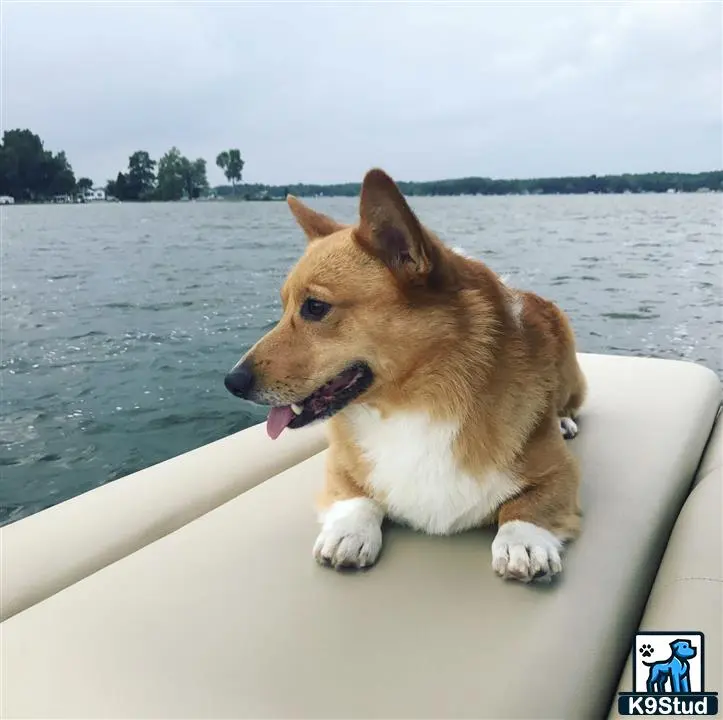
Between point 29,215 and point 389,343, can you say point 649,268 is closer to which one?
point 389,343

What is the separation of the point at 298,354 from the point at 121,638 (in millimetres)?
679

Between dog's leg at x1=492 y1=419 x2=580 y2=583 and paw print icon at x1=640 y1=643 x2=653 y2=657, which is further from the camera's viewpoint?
dog's leg at x1=492 y1=419 x2=580 y2=583

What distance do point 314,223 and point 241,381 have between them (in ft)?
1.99

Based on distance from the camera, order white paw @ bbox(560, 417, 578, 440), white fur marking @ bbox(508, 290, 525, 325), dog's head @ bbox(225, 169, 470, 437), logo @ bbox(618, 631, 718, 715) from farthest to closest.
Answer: white paw @ bbox(560, 417, 578, 440) → white fur marking @ bbox(508, 290, 525, 325) → dog's head @ bbox(225, 169, 470, 437) → logo @ bbox(618, 631, 718, 715)

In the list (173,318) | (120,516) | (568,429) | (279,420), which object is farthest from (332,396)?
(173,318)

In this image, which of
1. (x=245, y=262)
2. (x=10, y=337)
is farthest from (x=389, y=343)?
(x=245, y=262)

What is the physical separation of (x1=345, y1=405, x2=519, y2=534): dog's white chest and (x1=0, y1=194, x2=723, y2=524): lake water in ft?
1.93

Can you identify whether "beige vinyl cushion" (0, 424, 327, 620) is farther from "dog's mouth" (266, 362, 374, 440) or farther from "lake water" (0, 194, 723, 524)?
"lake water" (0, 194, 723, 524)

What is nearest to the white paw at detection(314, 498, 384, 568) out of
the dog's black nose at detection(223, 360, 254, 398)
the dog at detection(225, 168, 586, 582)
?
the dog at detection(225, 168, 586, 582)

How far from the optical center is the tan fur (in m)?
1.48

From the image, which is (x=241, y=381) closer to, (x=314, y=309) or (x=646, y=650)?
(x=314, y=309)

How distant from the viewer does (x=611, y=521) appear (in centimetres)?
159

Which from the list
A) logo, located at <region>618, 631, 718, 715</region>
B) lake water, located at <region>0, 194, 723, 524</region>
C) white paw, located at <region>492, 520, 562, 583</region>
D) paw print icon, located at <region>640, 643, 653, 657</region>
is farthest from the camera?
lake water, located at <region>0, 194, 723, 524</region>

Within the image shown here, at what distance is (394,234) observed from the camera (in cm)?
148
